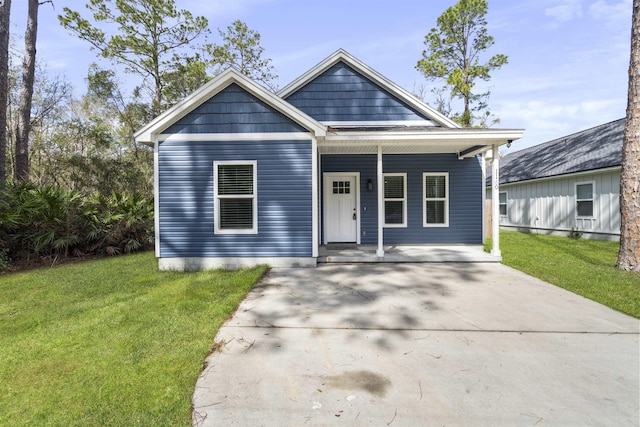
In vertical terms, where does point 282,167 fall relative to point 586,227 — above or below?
above

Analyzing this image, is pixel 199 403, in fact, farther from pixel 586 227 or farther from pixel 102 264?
pixel 586 227

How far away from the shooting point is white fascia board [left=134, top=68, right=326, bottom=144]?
6.69 m

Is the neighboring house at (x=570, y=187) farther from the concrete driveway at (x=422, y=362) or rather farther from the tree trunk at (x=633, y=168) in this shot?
the concrete driveway at (x=422, y=362)

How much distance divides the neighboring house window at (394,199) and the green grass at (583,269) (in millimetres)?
2957

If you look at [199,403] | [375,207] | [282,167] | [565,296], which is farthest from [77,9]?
[565,296]

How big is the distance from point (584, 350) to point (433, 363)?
1632 millimetres

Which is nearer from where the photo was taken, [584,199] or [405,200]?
[405,200]

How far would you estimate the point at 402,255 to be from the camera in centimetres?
777

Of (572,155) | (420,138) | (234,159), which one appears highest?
(572,155)

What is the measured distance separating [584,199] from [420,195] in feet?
25.5

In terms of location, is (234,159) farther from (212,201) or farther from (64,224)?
(64,224)

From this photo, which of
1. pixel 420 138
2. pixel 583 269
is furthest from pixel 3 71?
pixel 583 269

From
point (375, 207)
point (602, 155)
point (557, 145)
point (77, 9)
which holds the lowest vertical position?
point (375, 207)

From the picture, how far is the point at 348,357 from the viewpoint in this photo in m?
3.02
